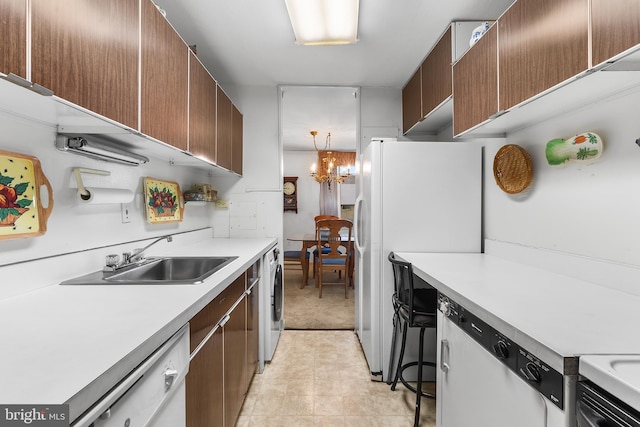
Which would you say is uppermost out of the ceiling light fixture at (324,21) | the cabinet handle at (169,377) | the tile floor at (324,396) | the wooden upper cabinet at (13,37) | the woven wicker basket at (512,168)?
the ceiling light fixture at (324,21)

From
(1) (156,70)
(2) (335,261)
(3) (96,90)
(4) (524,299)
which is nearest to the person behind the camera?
(3) (96,90)

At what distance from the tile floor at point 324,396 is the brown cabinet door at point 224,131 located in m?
1.61

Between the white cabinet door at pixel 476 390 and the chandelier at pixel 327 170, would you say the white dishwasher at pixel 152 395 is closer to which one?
the white cabinet door at pixel 476 390

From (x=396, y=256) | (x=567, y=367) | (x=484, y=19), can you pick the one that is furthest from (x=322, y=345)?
(x=484, y=19)

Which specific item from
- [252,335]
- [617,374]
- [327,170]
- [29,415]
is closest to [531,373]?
[617,374]

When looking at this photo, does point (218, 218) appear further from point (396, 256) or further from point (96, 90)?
point (96, 90)

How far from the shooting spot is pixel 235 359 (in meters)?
1.58

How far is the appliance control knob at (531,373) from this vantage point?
792mm

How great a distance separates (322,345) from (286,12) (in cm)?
254

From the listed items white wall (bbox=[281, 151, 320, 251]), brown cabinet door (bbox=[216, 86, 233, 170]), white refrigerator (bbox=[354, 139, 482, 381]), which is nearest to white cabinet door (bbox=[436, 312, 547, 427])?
white refrigerator (bbox=[354, 139, 482, 381])

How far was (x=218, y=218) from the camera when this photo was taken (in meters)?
3.09

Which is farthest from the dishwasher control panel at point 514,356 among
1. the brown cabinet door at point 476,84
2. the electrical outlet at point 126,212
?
the electrical outlet at point 126,212

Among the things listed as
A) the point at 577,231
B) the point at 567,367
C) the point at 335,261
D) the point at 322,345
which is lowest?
the point at 322,345

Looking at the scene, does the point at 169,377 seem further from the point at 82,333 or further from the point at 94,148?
the point at 94,148
